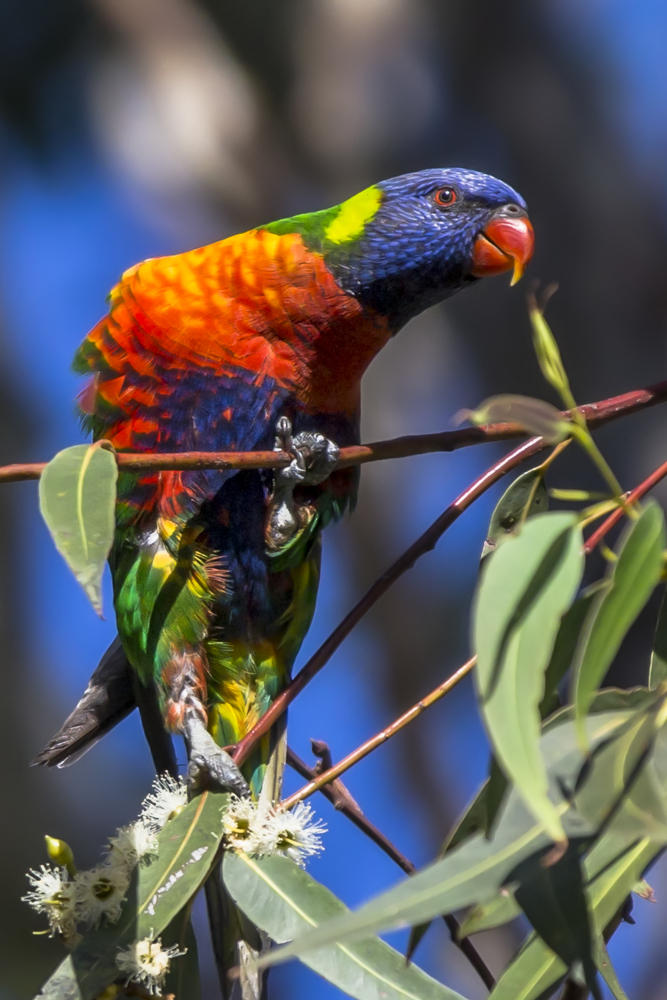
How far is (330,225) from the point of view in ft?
5.84

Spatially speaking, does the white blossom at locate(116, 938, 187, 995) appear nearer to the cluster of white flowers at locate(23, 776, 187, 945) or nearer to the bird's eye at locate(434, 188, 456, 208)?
the cluster of white flowers at locate(23, 776, 187, 945)

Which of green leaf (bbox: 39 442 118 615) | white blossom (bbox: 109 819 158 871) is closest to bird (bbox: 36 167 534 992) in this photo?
white blossom (bbox: 109 819 158 871)

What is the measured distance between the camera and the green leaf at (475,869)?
1.80 ft

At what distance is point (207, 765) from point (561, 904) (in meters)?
0.74

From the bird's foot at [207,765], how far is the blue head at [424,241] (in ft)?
2.44

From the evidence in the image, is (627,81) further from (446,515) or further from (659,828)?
(659,828)

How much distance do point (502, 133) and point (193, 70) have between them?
1.18 metres

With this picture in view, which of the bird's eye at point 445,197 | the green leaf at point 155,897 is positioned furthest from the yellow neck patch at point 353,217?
the green leaf at point 155,897

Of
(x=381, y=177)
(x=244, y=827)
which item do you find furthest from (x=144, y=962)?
(x=381, y=177)

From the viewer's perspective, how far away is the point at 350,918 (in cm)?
55

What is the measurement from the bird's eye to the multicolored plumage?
94mm

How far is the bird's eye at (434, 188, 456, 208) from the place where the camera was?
184 centimetres

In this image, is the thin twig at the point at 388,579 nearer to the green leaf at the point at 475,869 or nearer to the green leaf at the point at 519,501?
the green leaf at the point at 519,501

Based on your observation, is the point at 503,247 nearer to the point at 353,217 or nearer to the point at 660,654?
the point at 353,217
